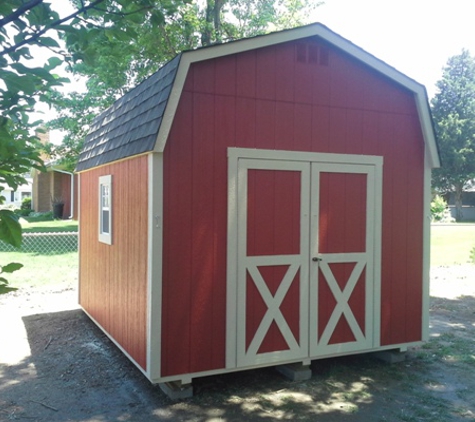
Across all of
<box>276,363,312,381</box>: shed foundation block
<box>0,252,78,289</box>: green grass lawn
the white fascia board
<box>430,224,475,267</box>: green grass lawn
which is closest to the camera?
the white fascia board

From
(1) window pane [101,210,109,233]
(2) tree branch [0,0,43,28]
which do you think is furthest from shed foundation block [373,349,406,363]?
(2) tree branch [0,0,43,28]

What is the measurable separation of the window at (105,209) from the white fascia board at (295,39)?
1912mm

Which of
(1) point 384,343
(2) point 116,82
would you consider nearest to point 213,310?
(1) point 384,343

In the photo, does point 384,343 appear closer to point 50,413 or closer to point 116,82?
point 50,413

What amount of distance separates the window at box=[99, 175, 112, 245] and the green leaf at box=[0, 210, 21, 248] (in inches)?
171

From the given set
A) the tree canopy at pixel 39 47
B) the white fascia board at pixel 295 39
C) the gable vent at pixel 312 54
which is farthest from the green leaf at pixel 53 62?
the gable vent at pixel 312 54

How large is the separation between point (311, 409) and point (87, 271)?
4.15m

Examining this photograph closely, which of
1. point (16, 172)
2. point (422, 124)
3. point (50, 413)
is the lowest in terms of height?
point (50, 413)

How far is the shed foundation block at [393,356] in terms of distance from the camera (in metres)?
5.52

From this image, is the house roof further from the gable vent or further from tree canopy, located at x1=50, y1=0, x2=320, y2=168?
tree canopy, located at x1=50, y1=0, x2=320, y2=168

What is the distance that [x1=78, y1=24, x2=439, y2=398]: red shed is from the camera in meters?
4.49

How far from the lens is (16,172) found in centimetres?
181

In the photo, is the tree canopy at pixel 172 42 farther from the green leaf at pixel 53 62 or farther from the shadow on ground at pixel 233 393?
the green leaf at pixel 53 62

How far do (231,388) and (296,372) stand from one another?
68cm
